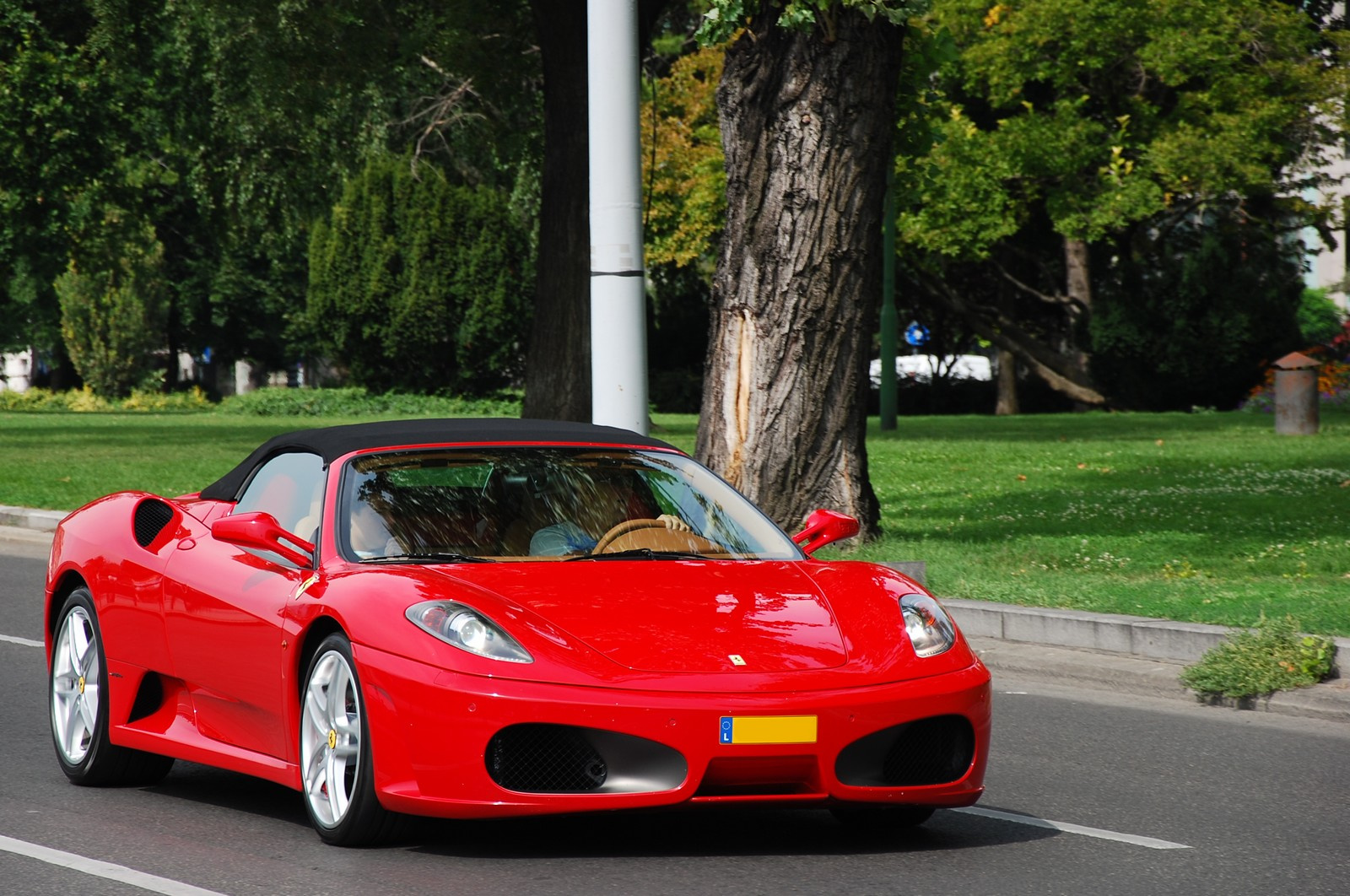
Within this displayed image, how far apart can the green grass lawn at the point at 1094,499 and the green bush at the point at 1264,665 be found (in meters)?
0.62

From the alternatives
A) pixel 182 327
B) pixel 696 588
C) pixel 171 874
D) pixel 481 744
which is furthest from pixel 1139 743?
pixel 182 327

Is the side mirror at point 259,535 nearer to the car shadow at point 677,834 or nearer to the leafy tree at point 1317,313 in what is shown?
the car shadow at point 677,834

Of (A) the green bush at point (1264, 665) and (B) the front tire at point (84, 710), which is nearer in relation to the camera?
(B) the front tire at point (84, 710)

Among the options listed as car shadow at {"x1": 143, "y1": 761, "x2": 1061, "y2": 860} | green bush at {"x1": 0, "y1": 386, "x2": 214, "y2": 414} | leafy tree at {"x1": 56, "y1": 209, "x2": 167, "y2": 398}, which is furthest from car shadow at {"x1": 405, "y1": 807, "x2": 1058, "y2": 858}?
Result: leafy tree at {"x1": 56, "y1": 209, "x2": 167, "y2": 398}

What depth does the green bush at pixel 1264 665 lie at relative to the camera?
339 inches

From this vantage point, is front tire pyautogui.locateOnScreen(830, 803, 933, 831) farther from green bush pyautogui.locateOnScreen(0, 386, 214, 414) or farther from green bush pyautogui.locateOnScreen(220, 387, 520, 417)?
green bush pyautogui.locateOnScreen(0, 386, 214, 414)

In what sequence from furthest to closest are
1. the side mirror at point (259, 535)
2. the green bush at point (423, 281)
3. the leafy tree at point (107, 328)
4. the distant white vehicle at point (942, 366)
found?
the leafy tree at point (107, 328), the distant white vehicle at point (942, 366), the green bush at point (423, 281), the side mirror at point (259, 535)

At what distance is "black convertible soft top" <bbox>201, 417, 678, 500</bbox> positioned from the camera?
633 centimetres

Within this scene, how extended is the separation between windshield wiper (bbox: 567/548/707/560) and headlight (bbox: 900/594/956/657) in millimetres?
733

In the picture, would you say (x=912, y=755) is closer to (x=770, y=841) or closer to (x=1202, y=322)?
(x=770, y=841)

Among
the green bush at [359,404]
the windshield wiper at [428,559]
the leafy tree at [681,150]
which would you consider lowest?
the green bush at [359,404]

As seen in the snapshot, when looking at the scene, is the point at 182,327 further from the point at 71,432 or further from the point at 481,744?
the point at 481,744

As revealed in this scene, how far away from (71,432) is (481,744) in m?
31.9

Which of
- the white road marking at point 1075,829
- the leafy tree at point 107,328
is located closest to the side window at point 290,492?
the white road marking at point 1075,829
